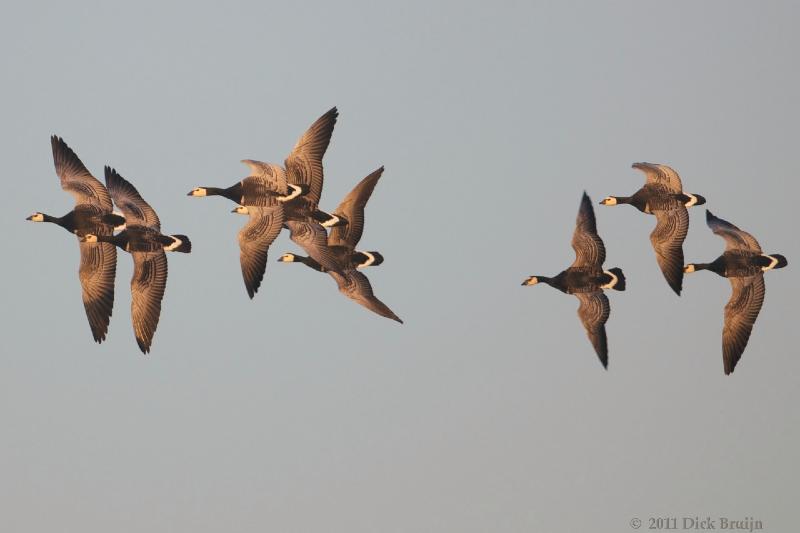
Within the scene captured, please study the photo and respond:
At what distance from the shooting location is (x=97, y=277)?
3938 centimetres

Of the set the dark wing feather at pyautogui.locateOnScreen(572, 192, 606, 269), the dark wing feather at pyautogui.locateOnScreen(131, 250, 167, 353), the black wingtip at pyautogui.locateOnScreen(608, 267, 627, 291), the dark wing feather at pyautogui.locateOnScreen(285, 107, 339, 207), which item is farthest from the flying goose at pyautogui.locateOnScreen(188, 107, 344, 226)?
the black wingtip at pyautogui.locateOnScreen(608, 267, 627, 291)

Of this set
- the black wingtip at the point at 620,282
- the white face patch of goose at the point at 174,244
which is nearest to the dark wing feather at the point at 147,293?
the white face patch of goose at the point at 174,244

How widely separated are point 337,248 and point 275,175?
2936 millimetres

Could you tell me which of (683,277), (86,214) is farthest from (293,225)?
(683,277)

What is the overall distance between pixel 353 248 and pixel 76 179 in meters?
6.68

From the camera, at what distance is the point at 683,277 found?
40875 millimetres

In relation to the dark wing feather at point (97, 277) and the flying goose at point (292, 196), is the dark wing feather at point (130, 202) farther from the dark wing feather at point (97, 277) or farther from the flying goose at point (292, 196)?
the flying goose at point (292, 196)

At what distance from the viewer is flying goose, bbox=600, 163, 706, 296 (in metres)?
40.4

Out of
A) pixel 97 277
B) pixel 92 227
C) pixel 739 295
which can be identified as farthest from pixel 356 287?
pixel 739 295

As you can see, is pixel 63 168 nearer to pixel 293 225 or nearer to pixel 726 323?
pixel 293 225

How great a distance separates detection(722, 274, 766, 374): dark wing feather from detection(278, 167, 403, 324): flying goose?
852cm

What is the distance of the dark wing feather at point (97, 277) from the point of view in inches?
1543

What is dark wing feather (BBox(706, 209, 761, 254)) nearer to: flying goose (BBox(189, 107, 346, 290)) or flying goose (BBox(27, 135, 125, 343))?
flying goose (BBox(189, 107, 346, 290))

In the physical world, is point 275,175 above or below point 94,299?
above
